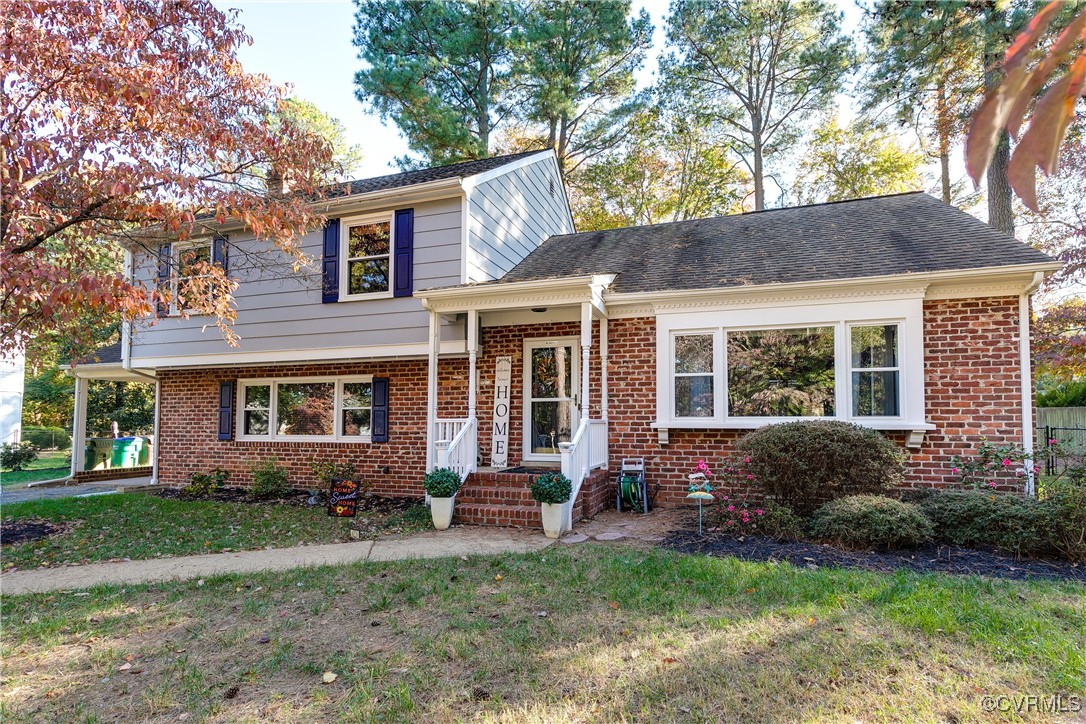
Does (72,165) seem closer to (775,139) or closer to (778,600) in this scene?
(778,600)

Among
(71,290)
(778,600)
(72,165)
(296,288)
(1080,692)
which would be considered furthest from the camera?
(296,288)

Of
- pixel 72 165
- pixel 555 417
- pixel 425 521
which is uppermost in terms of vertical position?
pixel 72 165

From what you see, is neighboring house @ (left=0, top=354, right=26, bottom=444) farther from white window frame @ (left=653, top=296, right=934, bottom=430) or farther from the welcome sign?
white window frame @ (left=653, top=296, right=934, bottom=430)

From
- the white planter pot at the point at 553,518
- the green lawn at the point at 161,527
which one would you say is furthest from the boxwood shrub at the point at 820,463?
the green lawn at the point at 161,527

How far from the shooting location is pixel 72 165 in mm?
5992

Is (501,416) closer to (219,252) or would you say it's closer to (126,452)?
(219,252)

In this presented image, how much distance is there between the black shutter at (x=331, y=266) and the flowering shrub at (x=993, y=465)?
898 cm

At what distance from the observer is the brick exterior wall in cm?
725

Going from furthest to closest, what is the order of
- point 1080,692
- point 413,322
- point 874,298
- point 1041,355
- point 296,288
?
1. point 1041,355
2. point 296,288
3. point 413,322
4. point 874,298
5. point 1080,692

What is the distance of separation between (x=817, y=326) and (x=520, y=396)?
4.42 meters

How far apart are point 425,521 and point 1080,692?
6.48 m

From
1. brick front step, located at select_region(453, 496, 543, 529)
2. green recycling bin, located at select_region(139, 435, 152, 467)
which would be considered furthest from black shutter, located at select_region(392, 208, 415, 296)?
green recycling bin, located at select_region(139, 435, 152, 467)

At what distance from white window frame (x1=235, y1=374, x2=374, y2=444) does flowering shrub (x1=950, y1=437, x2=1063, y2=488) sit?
8.47 m

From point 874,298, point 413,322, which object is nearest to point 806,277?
point 874,298
